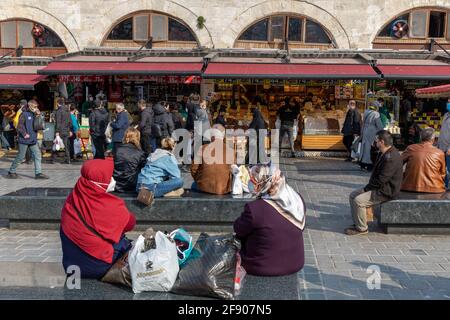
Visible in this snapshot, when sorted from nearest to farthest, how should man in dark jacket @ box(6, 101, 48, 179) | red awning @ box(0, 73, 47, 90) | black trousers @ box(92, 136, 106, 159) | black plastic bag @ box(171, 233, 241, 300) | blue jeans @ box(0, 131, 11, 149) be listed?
black plastic bag @ box(171, 233, 241, 300)
man in dark jacket @ box(6, 101, 48, 179)
black trousers @ box(92, 136, 106, 159)
red awning @ box(0, 73, 47, 90)
blue jeans @ box(0, 131, 11, 149)

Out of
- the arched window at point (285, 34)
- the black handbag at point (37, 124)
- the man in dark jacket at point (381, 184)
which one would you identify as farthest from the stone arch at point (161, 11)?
the man in dark jacket at point (381, 184)

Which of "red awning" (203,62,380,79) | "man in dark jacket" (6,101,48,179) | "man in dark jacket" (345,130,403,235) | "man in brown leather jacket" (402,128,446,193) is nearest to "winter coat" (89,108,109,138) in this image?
"man in dark jacket" (6,101,48,179)

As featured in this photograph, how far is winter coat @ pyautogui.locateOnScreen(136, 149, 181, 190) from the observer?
720 centimetres

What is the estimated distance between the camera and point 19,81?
1498 cm

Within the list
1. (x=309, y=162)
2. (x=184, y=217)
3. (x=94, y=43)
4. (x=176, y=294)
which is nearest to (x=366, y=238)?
(x=184, y=217)

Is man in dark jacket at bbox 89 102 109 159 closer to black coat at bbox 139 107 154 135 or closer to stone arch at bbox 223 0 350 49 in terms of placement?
black coat at bbox 139 107 154 135

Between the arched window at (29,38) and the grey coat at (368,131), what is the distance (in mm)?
10266

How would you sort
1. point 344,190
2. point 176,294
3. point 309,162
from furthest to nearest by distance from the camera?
point 309,162 < point 344,190 < point 176,294

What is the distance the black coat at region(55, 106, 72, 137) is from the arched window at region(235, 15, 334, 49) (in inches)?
246

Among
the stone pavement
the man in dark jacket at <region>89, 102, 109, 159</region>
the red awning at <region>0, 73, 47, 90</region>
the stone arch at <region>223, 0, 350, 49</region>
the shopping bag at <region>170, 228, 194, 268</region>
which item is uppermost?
the stone arch at <region>223, 0, 350, 49</region>

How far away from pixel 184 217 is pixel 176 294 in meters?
2.72

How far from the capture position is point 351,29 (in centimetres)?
1680

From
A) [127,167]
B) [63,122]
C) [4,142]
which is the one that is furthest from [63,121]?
[127,167]

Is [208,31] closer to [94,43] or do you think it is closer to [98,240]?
[94,43]
